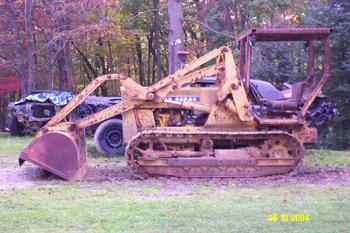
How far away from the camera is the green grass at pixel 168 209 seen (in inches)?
263

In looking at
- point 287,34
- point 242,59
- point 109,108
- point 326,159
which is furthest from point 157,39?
point 109,108

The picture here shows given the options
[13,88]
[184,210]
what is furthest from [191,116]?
[13,88]

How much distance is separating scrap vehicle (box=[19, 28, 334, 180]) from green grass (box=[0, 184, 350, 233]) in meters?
1.05

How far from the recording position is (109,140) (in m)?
14.0

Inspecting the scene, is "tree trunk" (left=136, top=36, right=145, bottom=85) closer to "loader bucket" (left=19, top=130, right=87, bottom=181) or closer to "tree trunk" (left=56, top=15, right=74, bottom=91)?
"tree trunk" (left=56, top=15, right=74, bottom=91)

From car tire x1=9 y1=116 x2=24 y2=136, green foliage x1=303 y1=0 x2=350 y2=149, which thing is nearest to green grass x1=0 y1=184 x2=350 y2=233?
green foliage x1=303 y1=0 x2=350 y2=149

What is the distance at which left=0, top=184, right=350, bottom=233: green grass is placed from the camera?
21.9ft

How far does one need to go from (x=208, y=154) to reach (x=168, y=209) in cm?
317

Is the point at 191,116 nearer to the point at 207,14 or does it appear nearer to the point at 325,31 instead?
the point at 325,31

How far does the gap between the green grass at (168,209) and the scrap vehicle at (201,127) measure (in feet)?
3.45

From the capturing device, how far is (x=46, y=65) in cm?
2758

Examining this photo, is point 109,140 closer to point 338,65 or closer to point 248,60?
point 248,60

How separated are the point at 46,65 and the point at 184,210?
20.9 m
